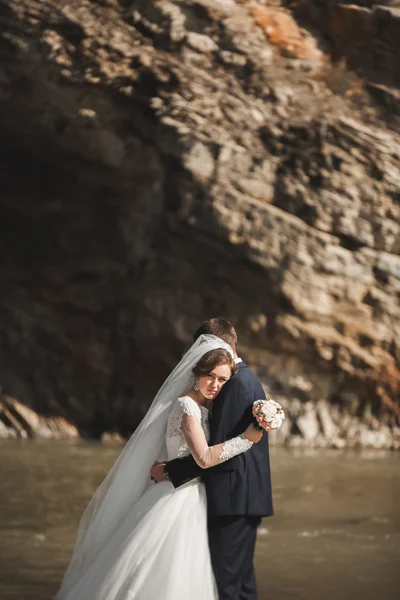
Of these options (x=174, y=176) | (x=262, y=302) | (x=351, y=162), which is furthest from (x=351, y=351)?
(x=174, y=176)

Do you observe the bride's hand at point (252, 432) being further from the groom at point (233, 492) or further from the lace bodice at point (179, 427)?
the lace bodice at point (179, 427)

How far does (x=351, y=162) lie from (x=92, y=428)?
5.37 metres

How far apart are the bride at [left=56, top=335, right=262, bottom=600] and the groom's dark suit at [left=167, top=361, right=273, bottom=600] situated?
5cm

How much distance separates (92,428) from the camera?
14938mm

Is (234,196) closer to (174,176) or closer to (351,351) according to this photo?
(174,176)

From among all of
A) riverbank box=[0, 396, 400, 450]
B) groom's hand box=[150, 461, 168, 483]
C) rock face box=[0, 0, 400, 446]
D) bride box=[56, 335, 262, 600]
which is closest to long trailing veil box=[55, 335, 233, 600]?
bride box=[56, 335, 262, 600]

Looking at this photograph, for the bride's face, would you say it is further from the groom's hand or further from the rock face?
the rock face

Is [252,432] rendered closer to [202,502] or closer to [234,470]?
[234,470]

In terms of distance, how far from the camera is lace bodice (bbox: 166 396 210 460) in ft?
14.0

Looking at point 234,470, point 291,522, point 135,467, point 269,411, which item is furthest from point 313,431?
point 269,411

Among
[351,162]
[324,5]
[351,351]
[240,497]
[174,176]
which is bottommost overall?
[351,351]

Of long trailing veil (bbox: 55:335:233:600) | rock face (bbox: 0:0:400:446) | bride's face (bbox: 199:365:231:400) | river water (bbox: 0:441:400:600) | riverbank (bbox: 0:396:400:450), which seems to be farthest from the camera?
rock face (bbox: 0:0:400:446)

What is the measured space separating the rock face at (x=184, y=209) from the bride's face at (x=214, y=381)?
31.4ft

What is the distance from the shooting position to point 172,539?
165 inches
